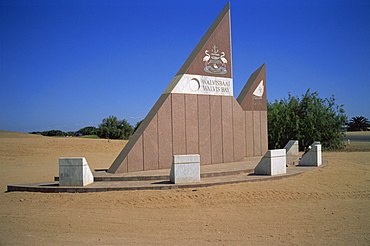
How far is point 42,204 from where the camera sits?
6.90m

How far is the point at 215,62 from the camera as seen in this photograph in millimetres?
11484

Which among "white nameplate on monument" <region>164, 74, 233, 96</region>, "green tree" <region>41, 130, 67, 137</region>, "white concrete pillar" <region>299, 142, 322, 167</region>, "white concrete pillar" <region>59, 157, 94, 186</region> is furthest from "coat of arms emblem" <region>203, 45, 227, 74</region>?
"green tree" <region>41, 130, 67, 137</region>

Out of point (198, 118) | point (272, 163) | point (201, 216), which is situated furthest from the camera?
point (198, 118)

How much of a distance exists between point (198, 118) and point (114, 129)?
28692 millimetres

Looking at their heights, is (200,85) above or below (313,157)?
above

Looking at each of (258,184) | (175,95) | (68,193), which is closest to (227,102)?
(175,95)

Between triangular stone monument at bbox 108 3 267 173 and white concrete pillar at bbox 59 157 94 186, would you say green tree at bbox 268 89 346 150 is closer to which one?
triangular stone monument at bbox 108 3 267 173

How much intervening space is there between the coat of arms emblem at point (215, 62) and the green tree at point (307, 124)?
400 inches

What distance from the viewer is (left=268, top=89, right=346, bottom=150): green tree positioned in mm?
20219

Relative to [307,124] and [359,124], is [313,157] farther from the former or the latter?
[359,124]

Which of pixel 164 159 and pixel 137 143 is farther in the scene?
pixel 164 159

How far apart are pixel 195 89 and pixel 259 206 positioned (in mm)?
5437

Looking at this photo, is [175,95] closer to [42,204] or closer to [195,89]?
[195,89]

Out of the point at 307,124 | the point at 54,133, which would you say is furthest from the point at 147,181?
the point at 54,133
